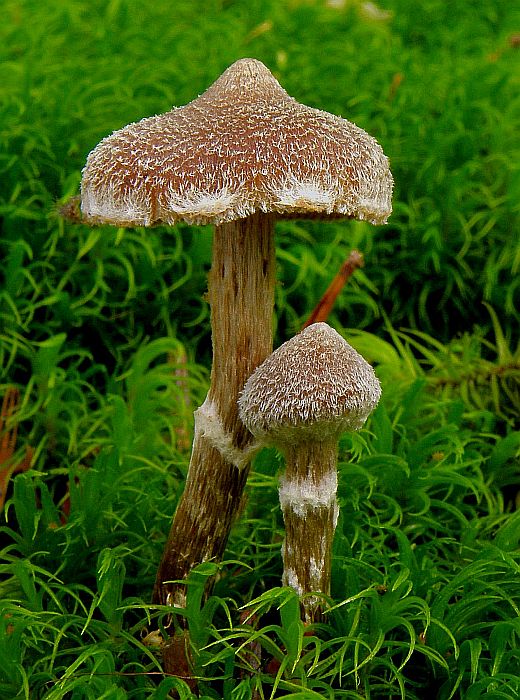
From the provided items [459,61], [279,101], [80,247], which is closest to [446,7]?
[459,61]

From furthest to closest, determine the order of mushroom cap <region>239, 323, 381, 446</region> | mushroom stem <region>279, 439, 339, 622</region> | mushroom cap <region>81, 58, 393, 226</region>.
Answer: mushroom stem <region>279, 439, 339, 622</region>, mushroom cap <region>239, 323, 381, 446</region>, mushroom cap <region>81, 58, 393, 226</region>

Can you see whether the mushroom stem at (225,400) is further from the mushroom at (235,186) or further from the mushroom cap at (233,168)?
the mushroom cap at (233,168)

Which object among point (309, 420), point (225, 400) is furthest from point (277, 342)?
point (309, 420)

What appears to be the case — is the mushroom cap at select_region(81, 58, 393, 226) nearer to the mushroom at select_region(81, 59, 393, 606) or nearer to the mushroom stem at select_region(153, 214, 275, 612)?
the mushroom at select_region(81, 59, 393, 606)

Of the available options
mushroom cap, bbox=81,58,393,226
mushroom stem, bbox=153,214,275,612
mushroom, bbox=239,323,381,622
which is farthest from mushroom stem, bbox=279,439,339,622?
mushroom cap, bbox=81,58,393,226

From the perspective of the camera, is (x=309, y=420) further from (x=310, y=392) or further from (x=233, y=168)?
(x=233, y=168)

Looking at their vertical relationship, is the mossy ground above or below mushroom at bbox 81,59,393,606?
below

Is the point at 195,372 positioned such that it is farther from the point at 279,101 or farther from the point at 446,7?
the point at 446,7
